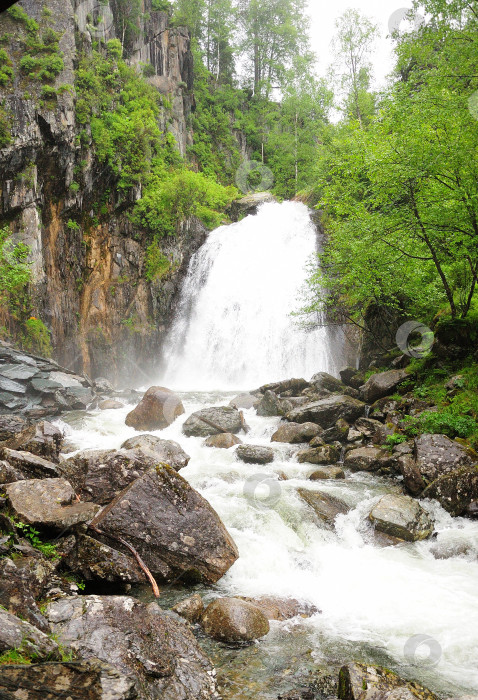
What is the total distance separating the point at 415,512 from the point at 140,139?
2410 cm

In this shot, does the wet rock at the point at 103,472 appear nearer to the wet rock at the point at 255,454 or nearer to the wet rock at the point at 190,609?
the wet rock at the point at 190,609

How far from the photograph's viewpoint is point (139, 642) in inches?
148

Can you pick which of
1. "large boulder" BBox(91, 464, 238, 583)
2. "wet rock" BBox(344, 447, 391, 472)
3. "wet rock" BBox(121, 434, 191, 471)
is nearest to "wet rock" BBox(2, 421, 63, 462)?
"wet rock" BBox(121, 434, 191, 471)

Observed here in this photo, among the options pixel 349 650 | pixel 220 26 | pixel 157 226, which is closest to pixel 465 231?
pixel 349 650

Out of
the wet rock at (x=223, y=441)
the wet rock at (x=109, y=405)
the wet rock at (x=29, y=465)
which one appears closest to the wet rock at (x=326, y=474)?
the wet rock at (x=223, y=441)

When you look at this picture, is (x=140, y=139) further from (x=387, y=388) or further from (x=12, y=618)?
(x=12, y=618)

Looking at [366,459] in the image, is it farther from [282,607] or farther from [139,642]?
[139,642]

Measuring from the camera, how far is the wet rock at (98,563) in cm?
483

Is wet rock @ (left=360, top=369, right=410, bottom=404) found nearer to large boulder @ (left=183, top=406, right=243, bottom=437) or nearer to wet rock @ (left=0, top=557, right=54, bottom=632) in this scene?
large boulder @ (left=183, top=406, right=243, bottom=437)

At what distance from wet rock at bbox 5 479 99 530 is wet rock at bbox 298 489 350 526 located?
3.99m

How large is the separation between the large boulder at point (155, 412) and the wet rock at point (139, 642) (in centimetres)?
933

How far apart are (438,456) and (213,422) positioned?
6435 millimetres

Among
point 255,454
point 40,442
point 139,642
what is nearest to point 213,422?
point 255,454

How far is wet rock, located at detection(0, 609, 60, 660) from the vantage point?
281 cm
